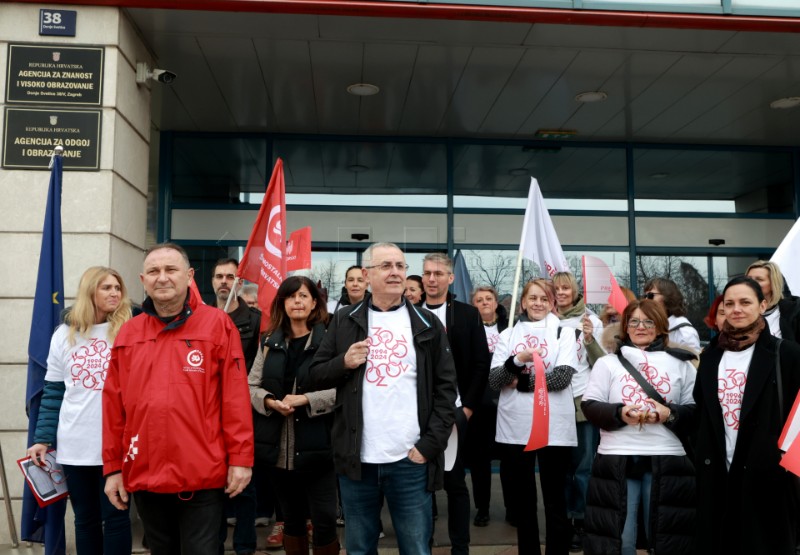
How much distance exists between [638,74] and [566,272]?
118 inches


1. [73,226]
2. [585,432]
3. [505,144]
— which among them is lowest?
[585,432]

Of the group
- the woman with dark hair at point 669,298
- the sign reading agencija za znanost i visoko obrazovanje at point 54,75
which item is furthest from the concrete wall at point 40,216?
the woman with dark hair at point 669,298

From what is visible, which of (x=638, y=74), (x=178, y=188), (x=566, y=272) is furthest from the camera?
(x=178, y=188)

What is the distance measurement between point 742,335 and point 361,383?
2.07 meters

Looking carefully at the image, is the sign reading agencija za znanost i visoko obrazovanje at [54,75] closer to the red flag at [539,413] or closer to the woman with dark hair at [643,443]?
the red flag at [539,413]

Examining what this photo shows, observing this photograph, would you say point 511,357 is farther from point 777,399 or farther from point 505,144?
point 505,144

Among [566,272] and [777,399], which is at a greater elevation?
[566,272]

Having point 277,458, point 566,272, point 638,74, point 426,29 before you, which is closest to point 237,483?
point 277,458

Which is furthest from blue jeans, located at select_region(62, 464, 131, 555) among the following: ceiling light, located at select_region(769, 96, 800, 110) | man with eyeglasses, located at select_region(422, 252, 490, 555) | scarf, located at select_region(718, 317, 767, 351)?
ceiling light, located at select_region(769, 96, 800, 110)

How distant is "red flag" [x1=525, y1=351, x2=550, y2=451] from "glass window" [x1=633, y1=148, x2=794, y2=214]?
19.8 ft

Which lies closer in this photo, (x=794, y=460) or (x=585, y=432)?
(x=794, y=460)

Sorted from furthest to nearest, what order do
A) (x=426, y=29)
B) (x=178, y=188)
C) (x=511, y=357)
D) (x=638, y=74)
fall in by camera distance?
(x=178, y=188) < (x=638, y=74) < (x=426, y=29) < (x=511, y=357)

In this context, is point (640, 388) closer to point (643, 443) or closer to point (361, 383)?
point (643, 443)

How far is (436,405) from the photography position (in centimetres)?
361
